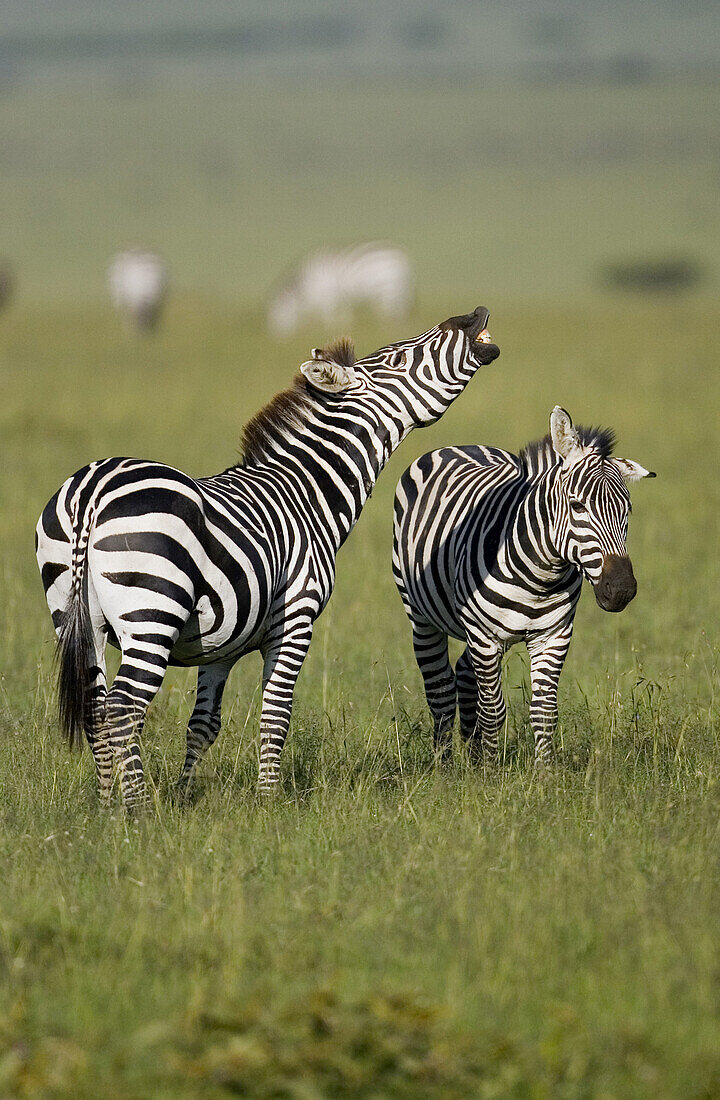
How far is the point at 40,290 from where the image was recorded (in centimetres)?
4675

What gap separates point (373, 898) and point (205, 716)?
1735 mm

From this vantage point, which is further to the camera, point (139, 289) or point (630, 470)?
point (139, 289)

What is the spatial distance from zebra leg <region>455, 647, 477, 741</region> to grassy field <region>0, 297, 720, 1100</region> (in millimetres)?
236

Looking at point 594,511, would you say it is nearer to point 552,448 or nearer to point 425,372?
point 552,448

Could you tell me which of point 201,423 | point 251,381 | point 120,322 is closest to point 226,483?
point 201,423

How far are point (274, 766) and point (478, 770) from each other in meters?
1.15

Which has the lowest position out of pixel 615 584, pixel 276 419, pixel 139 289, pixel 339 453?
pixel 615 584

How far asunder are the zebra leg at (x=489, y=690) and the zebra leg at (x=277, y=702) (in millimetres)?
1031

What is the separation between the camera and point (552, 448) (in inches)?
266

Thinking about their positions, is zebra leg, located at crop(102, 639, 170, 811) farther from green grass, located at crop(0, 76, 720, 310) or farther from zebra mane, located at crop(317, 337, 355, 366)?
green grass, located at crop(0, 76, 720, 310)

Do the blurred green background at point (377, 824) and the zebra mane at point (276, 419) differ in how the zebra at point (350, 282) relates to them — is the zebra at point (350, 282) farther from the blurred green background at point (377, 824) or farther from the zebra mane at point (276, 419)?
the zebra mane at point (276, 419)

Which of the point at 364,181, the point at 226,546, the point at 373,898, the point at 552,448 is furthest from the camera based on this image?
the point at 364,181

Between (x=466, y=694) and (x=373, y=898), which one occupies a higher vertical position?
(x=466, y=694)

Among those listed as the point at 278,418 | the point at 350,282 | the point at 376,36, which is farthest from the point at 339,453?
the point at 376,36
